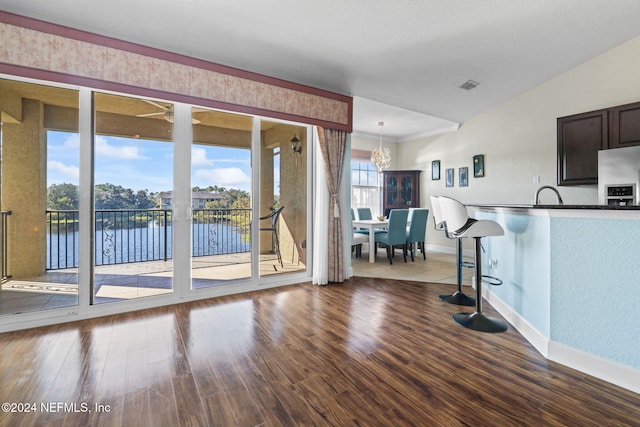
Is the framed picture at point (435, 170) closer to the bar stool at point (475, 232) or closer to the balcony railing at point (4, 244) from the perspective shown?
the bar stool at point (475, 232)

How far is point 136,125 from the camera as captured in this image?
3057mm

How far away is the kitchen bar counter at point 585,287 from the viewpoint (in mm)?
1684

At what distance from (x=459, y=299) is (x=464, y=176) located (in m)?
3.67

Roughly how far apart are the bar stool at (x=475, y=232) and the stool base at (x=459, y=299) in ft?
1.54

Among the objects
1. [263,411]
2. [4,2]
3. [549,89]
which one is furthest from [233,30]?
[549,89]

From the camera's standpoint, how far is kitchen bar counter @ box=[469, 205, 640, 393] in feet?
5.52

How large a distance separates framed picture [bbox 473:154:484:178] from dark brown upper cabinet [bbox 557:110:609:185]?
1.65 meters

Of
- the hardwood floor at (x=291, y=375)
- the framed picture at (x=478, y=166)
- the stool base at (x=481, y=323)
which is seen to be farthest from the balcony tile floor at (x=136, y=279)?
the framed picture at (x=478, y=166)

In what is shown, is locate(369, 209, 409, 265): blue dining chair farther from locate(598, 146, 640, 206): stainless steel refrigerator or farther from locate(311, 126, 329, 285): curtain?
locate(598, 146, 640, 206): stainless steel refrigerator

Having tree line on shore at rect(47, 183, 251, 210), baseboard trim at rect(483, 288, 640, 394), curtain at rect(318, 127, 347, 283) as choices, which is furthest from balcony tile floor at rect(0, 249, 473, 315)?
baseboard trim at rect(483, 288, 640, 394)

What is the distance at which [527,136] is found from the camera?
4781 mm

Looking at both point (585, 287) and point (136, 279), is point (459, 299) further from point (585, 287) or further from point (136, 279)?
point (136, 279)

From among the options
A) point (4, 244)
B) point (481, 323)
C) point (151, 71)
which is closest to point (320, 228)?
point (481, 323)

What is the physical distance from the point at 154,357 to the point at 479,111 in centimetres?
622
